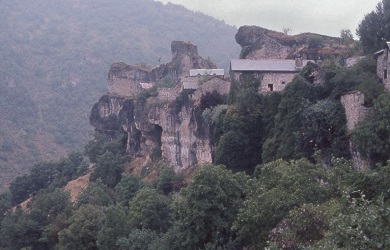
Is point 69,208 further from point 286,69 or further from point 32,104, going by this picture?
point 32,104

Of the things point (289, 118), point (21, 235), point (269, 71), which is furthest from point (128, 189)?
point (289, 118)

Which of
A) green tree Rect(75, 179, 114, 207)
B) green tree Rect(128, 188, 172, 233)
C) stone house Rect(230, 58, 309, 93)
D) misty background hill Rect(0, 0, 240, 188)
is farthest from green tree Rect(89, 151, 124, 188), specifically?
misty background hill Rect(0, 0, 240, 188)

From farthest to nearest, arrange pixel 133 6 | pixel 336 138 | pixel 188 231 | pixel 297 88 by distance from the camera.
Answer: pixel 133 6 < pixel 297 88 < pixel 336 138 < pixel 188 231

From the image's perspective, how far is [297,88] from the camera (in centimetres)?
3111

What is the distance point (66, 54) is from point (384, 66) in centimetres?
11154

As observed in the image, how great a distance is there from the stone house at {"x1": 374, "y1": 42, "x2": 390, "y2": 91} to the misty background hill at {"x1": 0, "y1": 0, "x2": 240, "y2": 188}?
52818mm

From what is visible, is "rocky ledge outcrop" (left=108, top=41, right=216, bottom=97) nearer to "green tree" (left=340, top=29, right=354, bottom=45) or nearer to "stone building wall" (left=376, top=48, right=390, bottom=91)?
"green tree" (left=340, top=29, right=354, bottom=45)

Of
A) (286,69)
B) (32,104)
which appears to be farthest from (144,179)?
(32,104)

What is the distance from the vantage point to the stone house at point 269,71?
3666 cm

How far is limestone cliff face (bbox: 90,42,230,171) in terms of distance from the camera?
43344 mm

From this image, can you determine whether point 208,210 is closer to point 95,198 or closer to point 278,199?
point 278,199

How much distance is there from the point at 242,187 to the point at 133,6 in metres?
174

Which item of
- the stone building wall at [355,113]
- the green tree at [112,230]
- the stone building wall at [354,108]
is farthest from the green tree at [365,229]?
the green tree at [112,230]

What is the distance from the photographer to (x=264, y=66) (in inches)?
1512
